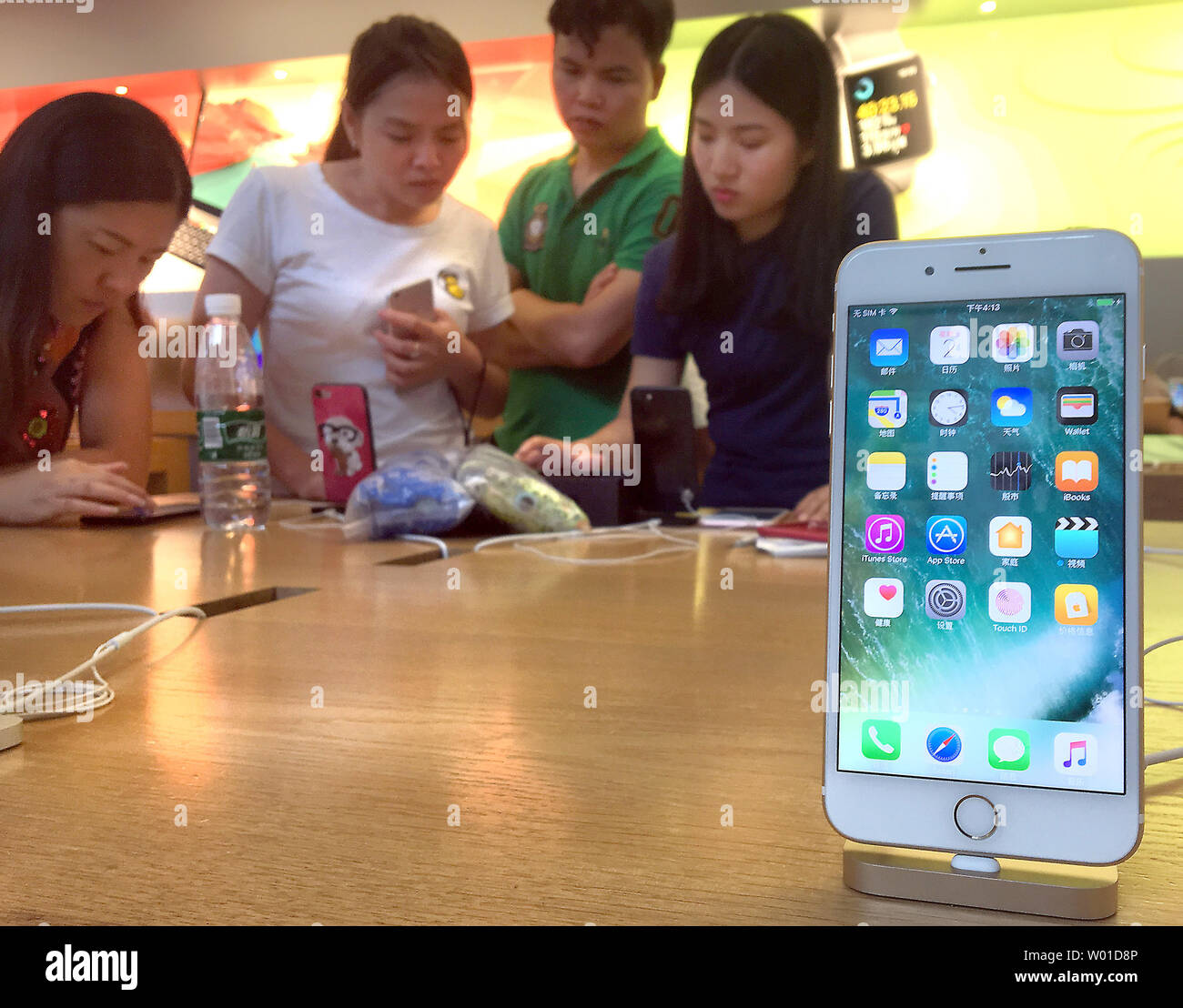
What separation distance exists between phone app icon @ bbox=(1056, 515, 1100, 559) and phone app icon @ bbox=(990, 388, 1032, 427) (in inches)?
1.3

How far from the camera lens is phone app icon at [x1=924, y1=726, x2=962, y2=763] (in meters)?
0.30

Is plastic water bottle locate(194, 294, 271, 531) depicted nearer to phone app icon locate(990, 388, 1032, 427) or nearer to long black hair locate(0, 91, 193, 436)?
long black hair locate(0, 91, 193, 436)

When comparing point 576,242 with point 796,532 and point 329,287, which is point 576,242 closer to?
point 329,287

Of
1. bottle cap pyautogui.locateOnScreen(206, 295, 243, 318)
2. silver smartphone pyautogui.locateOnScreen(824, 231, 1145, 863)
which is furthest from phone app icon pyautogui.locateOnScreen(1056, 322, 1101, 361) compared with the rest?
bottle cap pyautogui.locateOnScreen(206, 295, 243, 318)

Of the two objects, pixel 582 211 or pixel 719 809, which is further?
pixel 582 211

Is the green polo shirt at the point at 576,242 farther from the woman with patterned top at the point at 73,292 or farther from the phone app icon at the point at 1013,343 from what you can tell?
the phone app icon at the point at 1013,343

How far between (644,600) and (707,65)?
5.67ft

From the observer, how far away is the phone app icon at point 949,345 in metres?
0.33

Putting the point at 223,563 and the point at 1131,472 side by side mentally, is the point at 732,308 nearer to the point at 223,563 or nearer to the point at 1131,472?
the point at 223,563

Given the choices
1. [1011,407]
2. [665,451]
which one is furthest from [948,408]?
[665,451]

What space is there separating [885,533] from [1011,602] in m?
0.04

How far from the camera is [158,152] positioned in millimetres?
2430

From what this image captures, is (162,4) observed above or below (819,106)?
above
